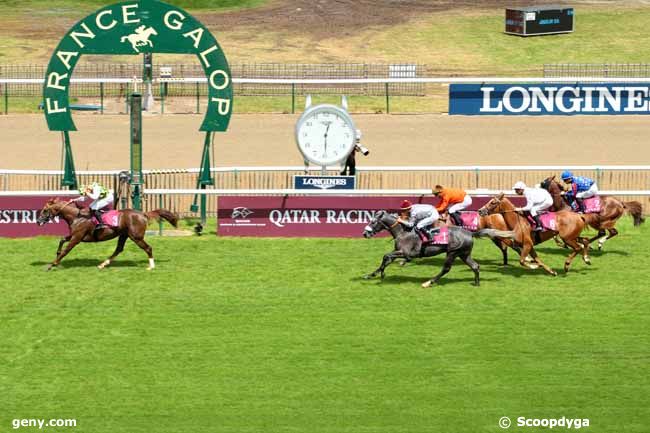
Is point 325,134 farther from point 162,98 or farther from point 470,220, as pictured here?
point 162,98

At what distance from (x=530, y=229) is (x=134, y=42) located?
9460 millimetres

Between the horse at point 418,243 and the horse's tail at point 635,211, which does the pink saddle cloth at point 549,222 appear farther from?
the horse's tail at point 635,211

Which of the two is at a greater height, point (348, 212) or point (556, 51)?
point (556, 51)

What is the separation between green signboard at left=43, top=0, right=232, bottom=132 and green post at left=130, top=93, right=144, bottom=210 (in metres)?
1.15

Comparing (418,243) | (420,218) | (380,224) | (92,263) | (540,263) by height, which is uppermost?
(420,218)

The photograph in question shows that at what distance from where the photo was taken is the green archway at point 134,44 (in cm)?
2833

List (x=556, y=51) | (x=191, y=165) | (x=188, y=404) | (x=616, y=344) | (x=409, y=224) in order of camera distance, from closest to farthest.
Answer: (x=188, y=404) → (x=616, y=344) → (x=409, y=224) → (x=191, y=165) → (x=556, y=51)

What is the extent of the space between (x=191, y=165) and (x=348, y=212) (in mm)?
8212

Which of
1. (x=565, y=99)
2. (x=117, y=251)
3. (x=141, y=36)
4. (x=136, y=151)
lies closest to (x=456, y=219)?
(x=117, y=251)

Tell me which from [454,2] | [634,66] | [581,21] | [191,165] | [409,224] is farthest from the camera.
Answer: [454,2]

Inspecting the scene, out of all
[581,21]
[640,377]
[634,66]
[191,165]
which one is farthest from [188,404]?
[581,21]

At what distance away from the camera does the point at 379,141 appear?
38031 millimetres

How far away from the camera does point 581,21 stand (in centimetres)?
5922

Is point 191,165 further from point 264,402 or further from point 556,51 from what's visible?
point 556,51
